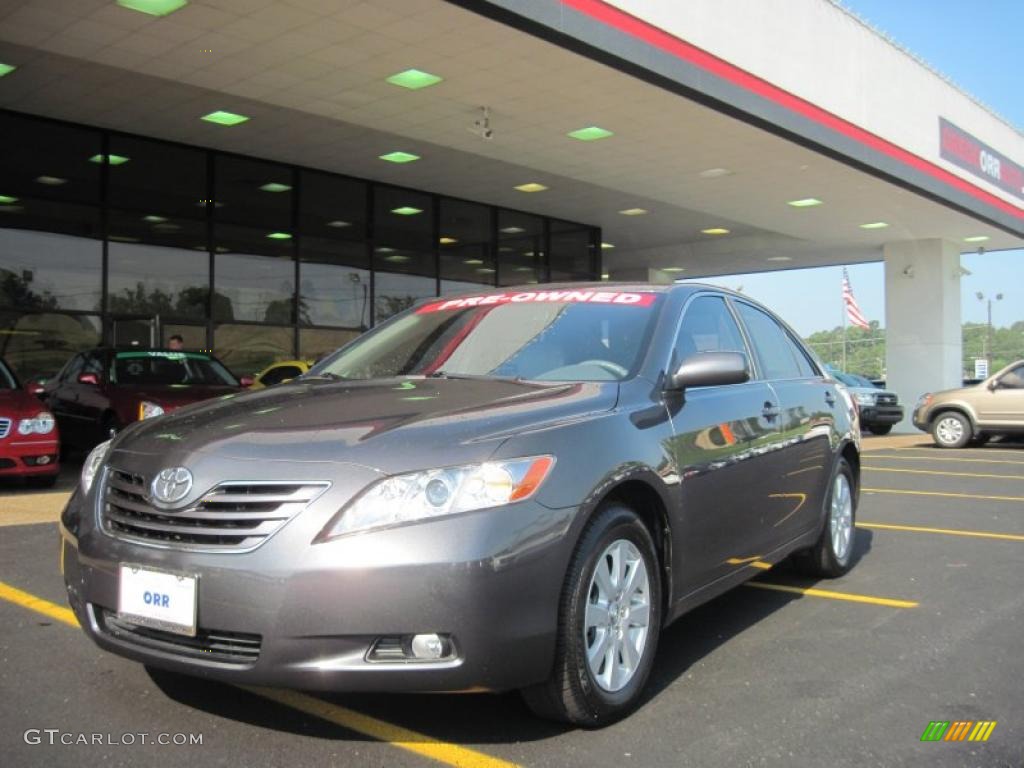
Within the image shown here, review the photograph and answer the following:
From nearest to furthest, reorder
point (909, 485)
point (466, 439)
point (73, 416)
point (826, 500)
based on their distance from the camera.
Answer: point (466, 439)
point (826, 500)
point (909, 485)
point (73, 416)

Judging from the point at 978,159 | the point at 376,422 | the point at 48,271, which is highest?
the point at 978,159

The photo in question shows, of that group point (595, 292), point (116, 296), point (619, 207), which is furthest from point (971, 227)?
point (595, 292)

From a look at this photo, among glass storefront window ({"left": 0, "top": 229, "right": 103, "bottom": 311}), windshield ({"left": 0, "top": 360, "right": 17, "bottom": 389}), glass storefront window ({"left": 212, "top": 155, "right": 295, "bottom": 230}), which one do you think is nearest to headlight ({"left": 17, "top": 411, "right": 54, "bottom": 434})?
windshield ({"left": 0, "top": 360, "right": 17, "bottom": 389})

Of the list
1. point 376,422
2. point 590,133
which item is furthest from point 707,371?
point 590,133

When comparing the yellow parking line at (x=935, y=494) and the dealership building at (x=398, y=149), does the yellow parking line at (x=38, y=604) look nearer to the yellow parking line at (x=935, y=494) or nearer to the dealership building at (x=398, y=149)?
→ the dealership building at (x=398, y=149)

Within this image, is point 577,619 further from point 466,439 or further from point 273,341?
point 273,341

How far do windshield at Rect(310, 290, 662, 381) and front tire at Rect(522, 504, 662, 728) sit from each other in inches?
31.0

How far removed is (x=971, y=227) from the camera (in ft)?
74.8

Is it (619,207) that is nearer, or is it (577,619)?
(577,619)

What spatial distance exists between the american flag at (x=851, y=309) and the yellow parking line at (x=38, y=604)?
31.8 metres

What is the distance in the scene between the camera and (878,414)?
20562 millimetres

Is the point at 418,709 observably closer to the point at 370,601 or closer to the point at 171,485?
the point at 370,601

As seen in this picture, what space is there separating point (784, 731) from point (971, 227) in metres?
22.7

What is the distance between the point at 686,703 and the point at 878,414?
18.7 meters
